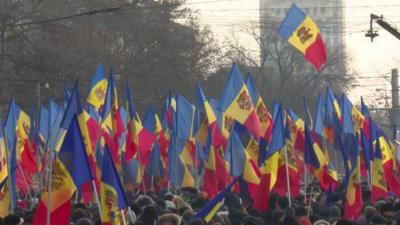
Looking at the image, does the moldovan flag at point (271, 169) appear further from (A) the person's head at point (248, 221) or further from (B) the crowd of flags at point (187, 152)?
(A) the person's head at point (248, 221)

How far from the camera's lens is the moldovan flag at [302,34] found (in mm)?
21594

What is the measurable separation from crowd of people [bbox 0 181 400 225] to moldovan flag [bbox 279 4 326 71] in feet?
10.4

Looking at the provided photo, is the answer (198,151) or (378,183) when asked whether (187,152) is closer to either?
(198,151)

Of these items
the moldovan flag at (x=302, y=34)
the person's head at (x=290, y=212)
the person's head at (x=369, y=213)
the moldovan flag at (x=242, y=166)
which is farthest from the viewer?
the moldovan flag at (x=302, y=34)

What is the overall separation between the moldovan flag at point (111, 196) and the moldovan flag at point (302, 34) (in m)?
8.70

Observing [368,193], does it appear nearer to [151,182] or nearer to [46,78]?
[151,182]

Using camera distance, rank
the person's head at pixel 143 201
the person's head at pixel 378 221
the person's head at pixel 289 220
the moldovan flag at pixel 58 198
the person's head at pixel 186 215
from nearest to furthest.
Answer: the moldovan flag at pixel 58 198 < the person's head at pixel 378 221 < the person's head at pixel 289 220 < the person's head at pixel 186 215 < the person's head at pixel 143 201

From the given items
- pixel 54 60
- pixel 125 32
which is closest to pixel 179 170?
pixel 54 60

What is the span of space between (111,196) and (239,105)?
764 centimetres

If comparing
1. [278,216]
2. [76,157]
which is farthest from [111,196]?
[278,216]

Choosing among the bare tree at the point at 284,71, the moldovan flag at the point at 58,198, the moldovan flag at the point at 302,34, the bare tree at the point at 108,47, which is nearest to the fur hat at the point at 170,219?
the moldovan flag at the point at 58,198

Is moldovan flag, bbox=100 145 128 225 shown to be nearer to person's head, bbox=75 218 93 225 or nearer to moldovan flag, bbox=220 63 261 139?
person's head, bbox=75 218 93 225

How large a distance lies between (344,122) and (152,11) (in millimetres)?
33935


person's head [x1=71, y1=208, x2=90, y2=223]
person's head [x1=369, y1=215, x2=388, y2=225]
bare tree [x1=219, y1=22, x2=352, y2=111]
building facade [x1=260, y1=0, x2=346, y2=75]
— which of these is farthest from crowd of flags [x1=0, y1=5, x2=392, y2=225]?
bare tree [x1=219, y1=22, x2=352, y2=111]
